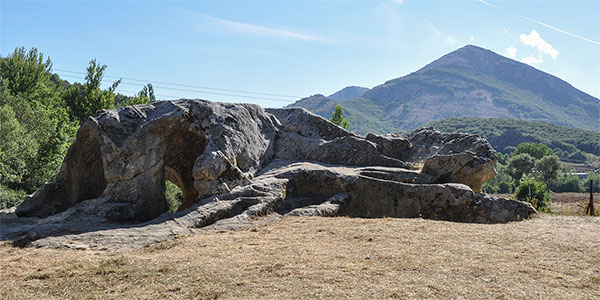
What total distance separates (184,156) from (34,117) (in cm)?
2584

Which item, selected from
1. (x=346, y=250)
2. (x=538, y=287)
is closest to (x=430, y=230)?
(x=346, y=250)

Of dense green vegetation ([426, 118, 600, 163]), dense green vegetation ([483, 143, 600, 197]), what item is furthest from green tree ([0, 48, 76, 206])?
dense green vegetation ([426, 118, 600, 163])

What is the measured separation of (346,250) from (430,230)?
2.71 m

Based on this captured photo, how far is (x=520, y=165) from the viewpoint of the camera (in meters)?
73.8

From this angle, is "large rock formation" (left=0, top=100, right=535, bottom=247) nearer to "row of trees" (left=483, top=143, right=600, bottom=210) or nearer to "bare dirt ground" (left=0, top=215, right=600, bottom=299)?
"bare dirt ground" (left=0, top=215, right=600, bottom=299)

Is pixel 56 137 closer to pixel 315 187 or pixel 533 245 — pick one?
pixel 315 187

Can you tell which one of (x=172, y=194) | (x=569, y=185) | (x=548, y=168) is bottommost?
(x=569, y=185)

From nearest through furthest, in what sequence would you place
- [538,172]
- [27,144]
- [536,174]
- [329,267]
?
[329,267] < [27,144] < [536,174] < [538,172]

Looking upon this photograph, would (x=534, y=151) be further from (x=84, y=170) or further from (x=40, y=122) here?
(x=84, y=170)

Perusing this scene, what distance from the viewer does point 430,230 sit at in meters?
9.53

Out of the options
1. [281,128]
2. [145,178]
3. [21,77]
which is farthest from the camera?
[21,77]

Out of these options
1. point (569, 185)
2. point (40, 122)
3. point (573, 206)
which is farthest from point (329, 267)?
point (569, 185)

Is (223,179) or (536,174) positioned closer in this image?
(223,179)

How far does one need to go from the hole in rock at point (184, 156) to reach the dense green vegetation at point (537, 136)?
490 ft
